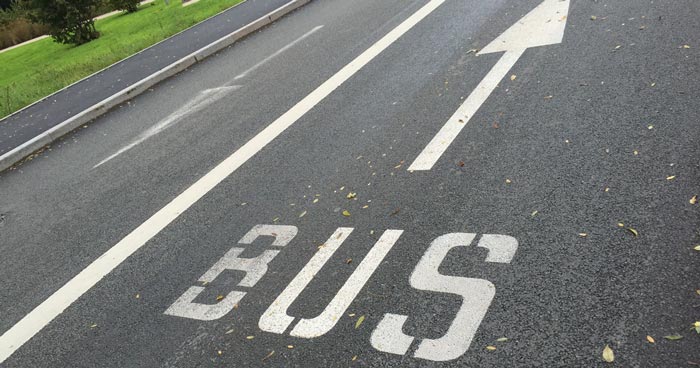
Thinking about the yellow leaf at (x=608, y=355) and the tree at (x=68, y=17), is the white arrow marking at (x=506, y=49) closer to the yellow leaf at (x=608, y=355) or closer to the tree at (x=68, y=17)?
the yellow leaf at (x=608, y=355)

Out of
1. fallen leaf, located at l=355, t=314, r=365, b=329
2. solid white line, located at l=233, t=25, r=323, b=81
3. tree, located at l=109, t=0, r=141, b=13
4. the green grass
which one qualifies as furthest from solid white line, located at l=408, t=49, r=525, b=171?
tree, located at l=109, t=0, r=141, b=13

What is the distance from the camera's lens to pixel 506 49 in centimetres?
Answer: 834

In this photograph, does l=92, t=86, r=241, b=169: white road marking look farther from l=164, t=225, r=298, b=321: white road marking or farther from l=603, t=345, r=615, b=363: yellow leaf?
l=603, t=345, r=615, b=363: yellow leaf

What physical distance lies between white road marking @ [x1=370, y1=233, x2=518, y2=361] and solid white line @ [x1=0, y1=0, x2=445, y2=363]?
3.13 meters

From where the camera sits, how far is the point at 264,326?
4367 millimetres

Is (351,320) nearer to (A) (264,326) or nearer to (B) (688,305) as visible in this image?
(A) (264,326)

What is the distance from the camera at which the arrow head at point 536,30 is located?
835 cm

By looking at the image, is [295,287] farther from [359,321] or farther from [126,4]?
[126,4]

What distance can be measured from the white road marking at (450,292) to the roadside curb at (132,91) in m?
8.58

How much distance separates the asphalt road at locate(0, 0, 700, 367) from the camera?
385 cm

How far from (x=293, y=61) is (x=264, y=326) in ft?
24.2

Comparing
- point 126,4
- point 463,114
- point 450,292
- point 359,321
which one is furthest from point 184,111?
point 126,4

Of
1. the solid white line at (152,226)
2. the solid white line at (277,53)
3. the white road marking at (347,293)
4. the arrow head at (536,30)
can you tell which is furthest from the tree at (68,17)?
the white road marking at (347,293)

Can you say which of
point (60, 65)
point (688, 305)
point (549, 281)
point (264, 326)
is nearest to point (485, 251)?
point (549, 281)
